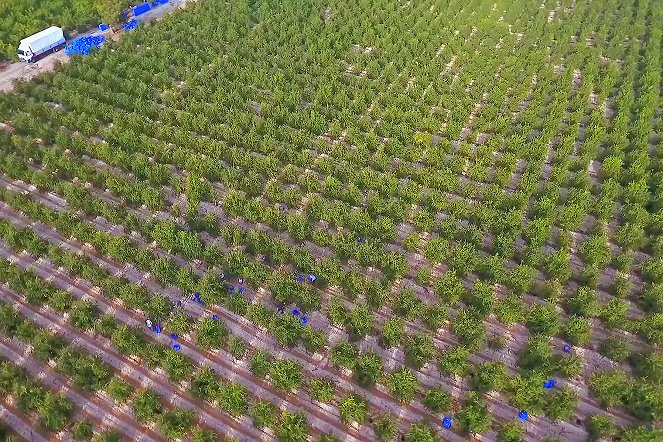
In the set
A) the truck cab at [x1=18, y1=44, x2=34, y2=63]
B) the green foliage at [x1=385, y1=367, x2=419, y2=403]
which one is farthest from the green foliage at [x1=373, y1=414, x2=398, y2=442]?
the truck cab at [x1=18, y1=44, x2=34, y2=63]

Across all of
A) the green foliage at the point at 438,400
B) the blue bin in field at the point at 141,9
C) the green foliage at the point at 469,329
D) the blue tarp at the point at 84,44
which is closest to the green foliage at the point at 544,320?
the green foliage at the point at 469,329

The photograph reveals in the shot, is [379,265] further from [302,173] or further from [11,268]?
[11,268]

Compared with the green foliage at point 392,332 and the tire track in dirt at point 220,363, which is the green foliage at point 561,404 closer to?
the green foliage at point 392,332

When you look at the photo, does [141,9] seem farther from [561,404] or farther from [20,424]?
[561,404]

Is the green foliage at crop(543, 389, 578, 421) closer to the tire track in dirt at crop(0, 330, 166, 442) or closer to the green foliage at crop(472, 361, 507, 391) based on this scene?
the green foliage at crop(472, 361, 507, 391)

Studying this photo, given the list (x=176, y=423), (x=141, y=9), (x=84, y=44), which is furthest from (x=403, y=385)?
(x=141, y=9)

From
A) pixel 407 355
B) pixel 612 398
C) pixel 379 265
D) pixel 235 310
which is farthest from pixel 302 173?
pixel 612 398

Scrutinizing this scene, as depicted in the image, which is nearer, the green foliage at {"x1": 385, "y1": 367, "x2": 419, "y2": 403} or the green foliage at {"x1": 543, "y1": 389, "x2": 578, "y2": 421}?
the green foliage at {"x1": 543, "y1": 389, "x2": 578, "y2": 421}
